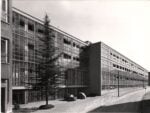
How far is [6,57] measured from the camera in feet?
65.4

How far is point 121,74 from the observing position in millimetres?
71625

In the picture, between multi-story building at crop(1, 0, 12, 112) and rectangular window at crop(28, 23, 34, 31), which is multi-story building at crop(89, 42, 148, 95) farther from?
multi-story building at crop(1, 0, 12, 112)

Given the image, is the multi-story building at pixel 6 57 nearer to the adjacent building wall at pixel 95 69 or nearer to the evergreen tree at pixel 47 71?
the evergreen tree at pixel 47 71

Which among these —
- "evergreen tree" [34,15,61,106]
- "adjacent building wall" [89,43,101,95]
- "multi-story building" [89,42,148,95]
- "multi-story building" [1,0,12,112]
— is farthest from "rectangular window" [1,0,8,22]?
"adjacent building wall" [89,43,101,95]

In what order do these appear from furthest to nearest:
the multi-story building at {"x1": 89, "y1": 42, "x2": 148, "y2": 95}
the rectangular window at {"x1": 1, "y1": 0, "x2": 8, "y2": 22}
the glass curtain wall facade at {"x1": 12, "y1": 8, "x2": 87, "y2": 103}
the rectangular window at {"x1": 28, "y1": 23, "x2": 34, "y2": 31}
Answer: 1. the multi-story building at {"x1": 89, "y1": 42, "x2": 148, "y2": 95}
2. the rectangular window at {"x1": 28, "y1": 23, "x2": 34, "y2": 31}
3. the glass curtain wall facade at {"x1": 12, "y1": 8, "x2": 87, "y2": 103}
4. the rectangular window at {"x1": 1, "y1": 0, "x2": 8, "y2": 22}

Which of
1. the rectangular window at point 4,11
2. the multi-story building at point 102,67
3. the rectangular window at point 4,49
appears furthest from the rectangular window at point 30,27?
the multi-story building at point 102,67

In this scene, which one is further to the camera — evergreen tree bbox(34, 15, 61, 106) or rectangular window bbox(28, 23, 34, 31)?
rectangular window bbox(28, 23, 34, 31)

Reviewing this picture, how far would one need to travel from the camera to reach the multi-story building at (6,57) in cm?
1923

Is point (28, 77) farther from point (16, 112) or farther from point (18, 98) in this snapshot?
point (16, 112)

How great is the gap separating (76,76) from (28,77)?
1738 cm

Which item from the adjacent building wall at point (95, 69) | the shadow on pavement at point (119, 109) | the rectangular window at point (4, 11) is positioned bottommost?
the shadow on pavement at point (119, 109)

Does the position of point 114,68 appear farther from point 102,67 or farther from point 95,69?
point 95,69

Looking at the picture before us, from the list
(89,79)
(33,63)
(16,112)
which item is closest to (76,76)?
(89,79)

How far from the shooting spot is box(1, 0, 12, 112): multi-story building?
19234mm
